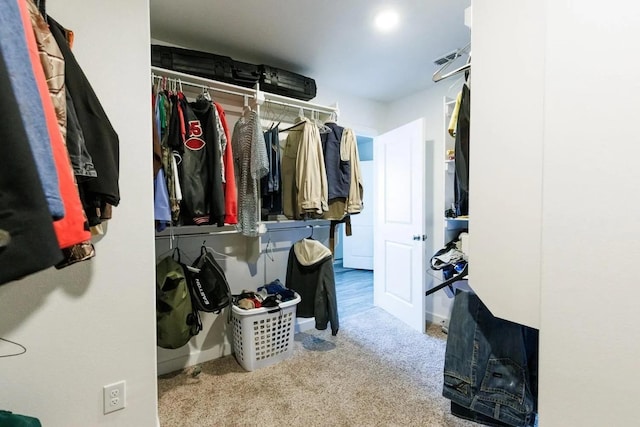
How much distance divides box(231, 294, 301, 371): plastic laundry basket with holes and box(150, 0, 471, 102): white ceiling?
199 centimetres

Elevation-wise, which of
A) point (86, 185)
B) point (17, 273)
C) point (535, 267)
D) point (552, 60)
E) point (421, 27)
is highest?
point (421, 27)

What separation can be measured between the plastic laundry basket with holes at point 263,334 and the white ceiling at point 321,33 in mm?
1994

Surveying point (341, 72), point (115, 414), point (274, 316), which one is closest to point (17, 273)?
point (115, 414)

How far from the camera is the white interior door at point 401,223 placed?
8.77 ft

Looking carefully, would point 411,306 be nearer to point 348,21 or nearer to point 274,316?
point 274,316

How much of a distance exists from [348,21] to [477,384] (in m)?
2.16

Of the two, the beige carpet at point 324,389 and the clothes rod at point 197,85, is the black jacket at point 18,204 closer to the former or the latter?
the beige carpet at point 324,389

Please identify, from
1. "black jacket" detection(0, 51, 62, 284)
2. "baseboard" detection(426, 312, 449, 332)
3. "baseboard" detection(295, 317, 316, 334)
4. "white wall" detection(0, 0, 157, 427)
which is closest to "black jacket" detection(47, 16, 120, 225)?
"white wall" detection(0, 0, 157, 427)

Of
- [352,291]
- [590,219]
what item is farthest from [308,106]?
[352,291]

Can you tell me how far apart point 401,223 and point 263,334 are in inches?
67.1

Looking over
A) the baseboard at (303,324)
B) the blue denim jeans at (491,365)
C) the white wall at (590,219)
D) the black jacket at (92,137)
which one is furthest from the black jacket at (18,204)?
the baseboard at (303,324)

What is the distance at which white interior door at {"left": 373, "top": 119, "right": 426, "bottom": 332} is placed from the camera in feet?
8.77

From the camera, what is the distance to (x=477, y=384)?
3.66 ft

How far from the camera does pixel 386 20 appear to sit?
1.90 metres
